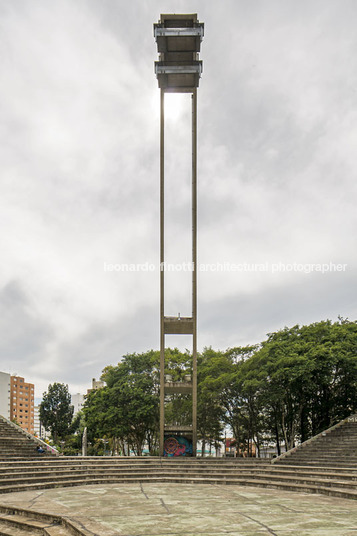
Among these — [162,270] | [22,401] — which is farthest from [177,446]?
[22,401]

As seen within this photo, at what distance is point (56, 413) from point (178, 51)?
5330cm

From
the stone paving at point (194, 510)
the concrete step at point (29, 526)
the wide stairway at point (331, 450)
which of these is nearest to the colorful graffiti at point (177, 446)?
the wide stairway at point (331, 450)

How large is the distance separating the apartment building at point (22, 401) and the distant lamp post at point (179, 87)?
414 feet

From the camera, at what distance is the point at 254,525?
7812 millimetres

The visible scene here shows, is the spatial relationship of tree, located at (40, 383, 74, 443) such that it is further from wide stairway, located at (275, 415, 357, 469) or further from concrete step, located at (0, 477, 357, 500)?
concrete step, located at (0, 477, 357, 500)

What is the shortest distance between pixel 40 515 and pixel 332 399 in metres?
23.6

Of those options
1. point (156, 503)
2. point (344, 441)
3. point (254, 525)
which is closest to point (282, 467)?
point (344, 441)

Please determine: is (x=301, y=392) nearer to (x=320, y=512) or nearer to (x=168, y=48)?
(x=320, y=512)

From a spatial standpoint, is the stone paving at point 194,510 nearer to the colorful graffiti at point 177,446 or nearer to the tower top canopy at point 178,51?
the colorful graffiti at point 177,446

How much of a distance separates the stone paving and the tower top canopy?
2073cm

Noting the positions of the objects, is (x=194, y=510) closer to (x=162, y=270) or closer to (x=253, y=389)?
(x=162, y=270)

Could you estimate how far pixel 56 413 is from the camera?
63.0 meters

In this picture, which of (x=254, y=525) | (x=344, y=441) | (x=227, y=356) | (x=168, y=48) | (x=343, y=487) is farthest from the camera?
(x=227, y=356)

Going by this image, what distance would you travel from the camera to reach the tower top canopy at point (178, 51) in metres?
22.9
